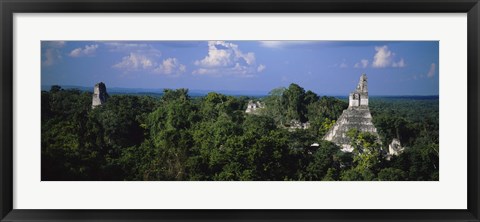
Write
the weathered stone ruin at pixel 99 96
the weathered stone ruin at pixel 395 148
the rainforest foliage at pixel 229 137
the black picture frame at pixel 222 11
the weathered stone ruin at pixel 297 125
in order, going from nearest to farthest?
the black picture frame at pixel 222 11
the rainforest foliage at pixel 229 137
the weathered stone ruin at pixel 99 96
the weathered stone ruin at pixel 395 148
the weathered stone ruin at pixel 297 125

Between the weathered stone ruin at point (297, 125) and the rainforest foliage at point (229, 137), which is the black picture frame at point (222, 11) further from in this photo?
the weathered stone ruin at point (297, 125)

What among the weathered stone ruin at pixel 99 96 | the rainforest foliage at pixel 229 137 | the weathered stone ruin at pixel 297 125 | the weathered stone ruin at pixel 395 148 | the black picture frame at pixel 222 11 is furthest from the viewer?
the weathered stone ruin at pixel 297 125

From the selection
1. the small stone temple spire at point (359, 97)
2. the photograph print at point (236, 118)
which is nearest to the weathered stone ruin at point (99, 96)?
the photograph print at point (236, 118)

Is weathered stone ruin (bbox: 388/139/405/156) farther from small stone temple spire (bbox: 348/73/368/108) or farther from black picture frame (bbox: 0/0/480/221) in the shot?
black picture frame (bbox: 0/0/480/221)

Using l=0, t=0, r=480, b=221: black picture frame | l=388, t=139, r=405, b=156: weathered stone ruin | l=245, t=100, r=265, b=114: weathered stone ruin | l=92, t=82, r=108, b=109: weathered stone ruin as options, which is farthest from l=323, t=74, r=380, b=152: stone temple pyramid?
l=92, t=82, r=108, b=109: weathered stone ruin

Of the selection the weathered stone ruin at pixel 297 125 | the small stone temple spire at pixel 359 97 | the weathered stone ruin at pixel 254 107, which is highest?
the small stone temple spire at pixel 359 97

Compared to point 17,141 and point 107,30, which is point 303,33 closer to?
point 107,30

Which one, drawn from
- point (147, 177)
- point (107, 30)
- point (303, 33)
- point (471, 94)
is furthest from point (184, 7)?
point (471, 94)
